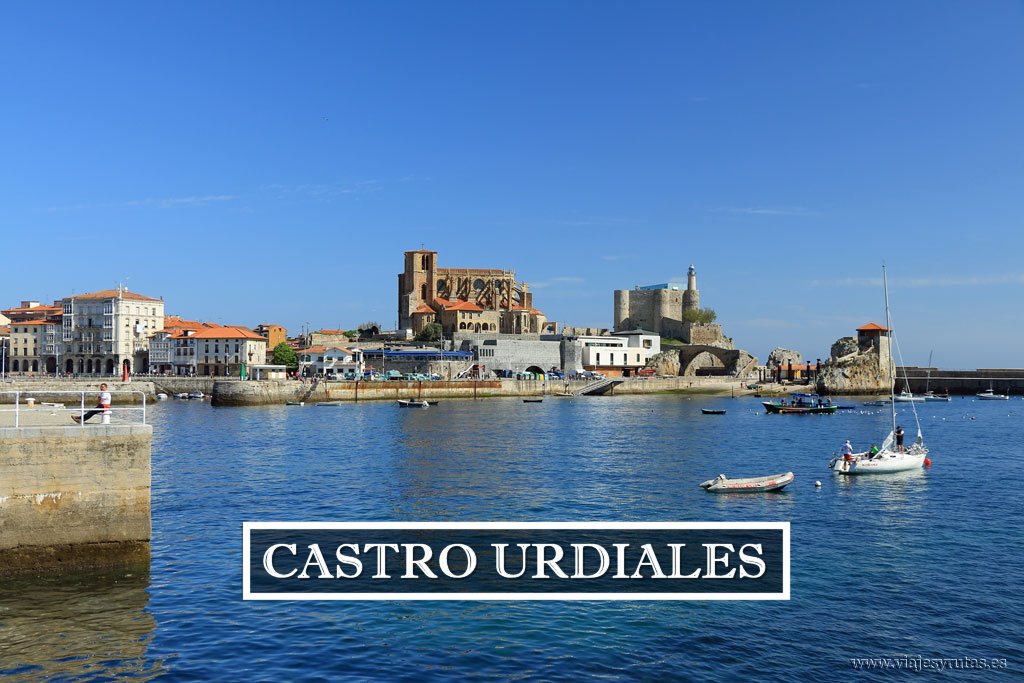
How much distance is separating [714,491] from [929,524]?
301 inches

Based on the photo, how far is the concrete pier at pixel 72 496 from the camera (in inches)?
608

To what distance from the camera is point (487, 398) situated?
101125 millimetres

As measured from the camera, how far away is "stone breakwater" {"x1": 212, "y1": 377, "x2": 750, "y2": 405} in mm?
83812

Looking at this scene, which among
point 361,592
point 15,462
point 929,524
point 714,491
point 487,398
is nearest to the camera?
point 15,462

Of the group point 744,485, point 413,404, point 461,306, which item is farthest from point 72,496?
point 461,306

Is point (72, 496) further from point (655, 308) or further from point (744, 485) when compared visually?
point (655, 308)

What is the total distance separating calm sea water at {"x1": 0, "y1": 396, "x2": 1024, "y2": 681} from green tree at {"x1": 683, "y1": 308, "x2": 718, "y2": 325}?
10987 cm

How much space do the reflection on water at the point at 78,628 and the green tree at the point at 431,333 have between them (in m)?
111

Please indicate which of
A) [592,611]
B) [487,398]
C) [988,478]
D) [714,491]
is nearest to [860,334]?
[487,398]

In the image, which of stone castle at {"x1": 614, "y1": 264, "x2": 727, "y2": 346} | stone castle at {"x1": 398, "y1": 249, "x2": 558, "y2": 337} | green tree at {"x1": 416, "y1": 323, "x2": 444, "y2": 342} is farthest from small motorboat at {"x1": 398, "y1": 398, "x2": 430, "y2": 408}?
stone castle at {"x1": 614, "y1": 264, "x2": 727, "y2": 346}

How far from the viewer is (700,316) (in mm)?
158750

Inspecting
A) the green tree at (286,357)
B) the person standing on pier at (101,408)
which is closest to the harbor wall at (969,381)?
the green tree at (286,357)

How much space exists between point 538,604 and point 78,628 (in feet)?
26.5

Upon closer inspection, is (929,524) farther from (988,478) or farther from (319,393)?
(319,393)
